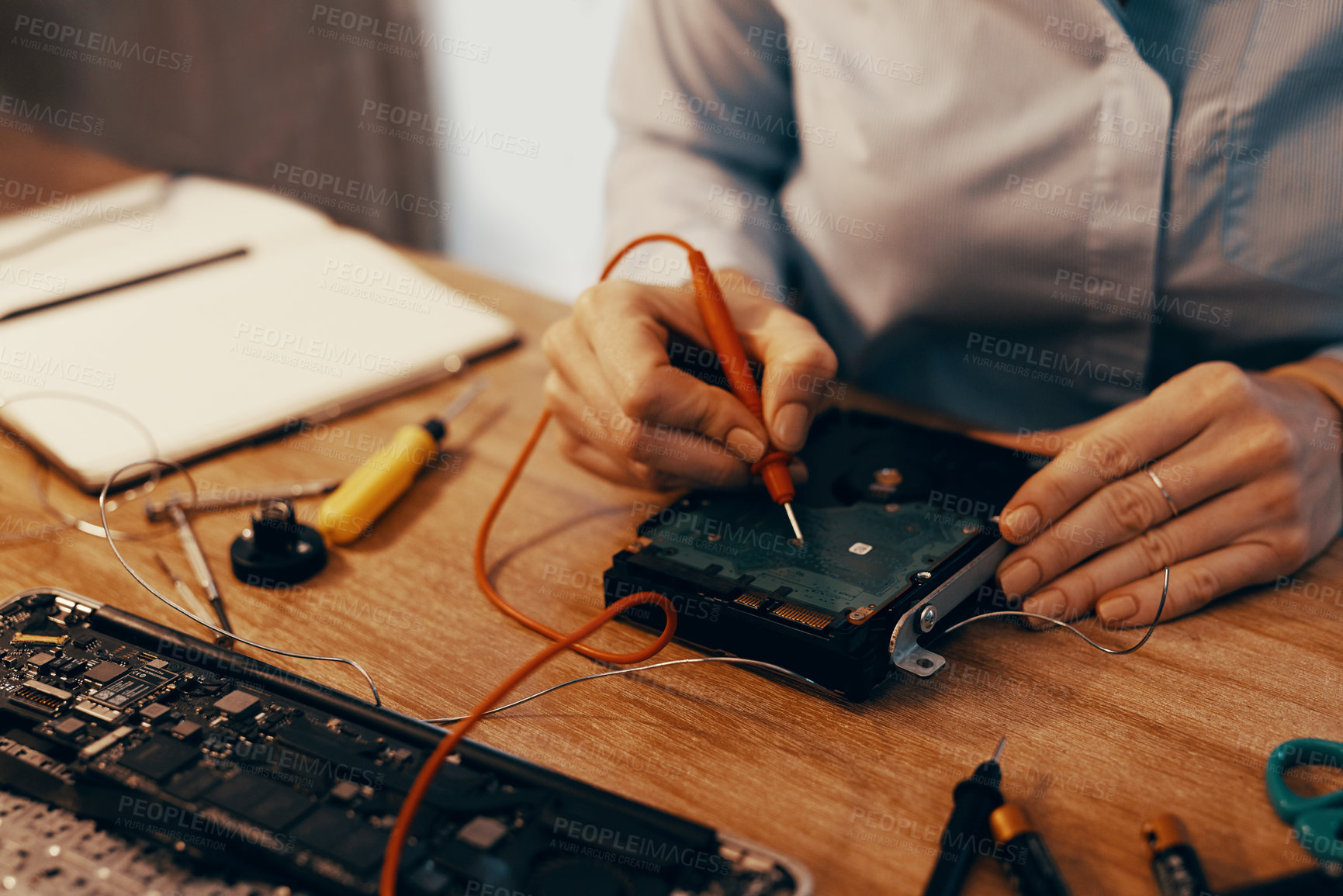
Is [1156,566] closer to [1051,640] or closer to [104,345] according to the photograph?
[1051,640]

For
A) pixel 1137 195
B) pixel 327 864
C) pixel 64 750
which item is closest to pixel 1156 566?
pixel 1137 195

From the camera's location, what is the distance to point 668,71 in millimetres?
1180

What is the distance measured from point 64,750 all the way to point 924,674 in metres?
0.56

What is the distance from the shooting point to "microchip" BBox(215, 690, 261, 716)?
2.01 ft

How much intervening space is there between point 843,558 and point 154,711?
1.58 feet

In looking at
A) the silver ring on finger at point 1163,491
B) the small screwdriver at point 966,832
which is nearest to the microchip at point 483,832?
the small screwdriver at point 966,832

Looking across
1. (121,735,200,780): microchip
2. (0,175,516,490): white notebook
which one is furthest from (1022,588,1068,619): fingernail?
(0,175,516,490): white notebook

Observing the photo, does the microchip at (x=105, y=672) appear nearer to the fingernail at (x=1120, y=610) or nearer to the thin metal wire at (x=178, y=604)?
the thin metal wire at (x=178, y=604)

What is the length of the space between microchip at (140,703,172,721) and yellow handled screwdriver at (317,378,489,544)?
27 cm

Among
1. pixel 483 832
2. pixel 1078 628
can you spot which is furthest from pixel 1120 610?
pixel 483 832

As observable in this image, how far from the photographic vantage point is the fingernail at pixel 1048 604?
0.75m

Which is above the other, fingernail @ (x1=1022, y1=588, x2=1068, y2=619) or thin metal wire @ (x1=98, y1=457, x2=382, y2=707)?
thin metal wire @ (x1=98, y1=457, x2=382, y2=707)

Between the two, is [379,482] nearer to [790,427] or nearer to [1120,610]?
[790,427]

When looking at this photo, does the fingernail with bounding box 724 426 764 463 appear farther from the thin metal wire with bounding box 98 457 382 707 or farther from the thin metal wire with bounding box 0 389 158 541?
the thin metal wire with bounding box 0 389 158 541
